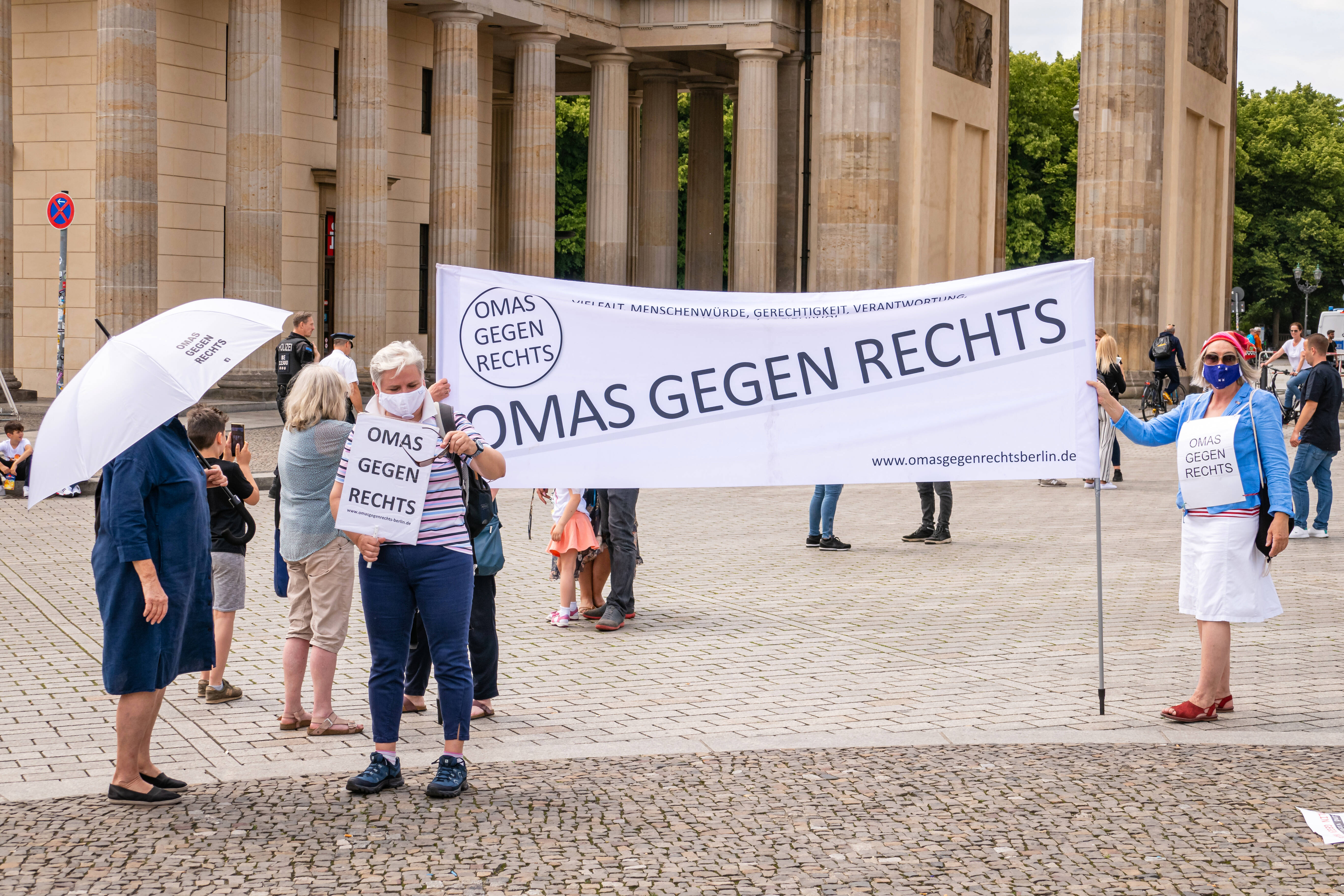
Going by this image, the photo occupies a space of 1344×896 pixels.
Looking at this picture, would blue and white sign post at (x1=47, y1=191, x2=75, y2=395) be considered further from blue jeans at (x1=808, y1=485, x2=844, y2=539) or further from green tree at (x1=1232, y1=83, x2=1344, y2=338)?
green tree at (x1=1232, y1=83, x2=1344, y2=338)

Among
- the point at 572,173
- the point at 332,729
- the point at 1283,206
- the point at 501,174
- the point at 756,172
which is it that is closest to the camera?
the point at 332,729

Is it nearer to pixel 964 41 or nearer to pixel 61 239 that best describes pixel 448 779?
pixel 61 239

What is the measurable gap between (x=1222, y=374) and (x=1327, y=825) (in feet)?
8.83

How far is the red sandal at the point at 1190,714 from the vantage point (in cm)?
771

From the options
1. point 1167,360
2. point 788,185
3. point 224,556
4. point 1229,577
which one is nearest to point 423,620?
point 224,556

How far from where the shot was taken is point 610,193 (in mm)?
42688

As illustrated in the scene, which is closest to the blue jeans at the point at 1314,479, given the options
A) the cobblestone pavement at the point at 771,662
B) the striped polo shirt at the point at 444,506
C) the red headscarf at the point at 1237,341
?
the cobblestone pavement at the point at 771,662

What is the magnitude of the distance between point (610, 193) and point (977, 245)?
1329 centimetres

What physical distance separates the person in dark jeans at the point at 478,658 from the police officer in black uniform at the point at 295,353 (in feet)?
32.3

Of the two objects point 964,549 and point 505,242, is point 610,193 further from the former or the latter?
point 964,549

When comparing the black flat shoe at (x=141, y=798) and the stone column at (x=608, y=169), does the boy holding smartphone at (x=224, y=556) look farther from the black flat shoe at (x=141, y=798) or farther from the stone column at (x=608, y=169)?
the stone column at (x=608, y=169)

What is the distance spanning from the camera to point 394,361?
640cm

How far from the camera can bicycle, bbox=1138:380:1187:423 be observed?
31.3 meters

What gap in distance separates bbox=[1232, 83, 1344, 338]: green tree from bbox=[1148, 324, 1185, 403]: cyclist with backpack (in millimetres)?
46417
